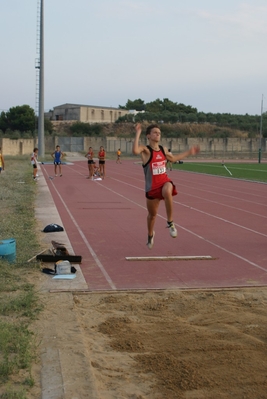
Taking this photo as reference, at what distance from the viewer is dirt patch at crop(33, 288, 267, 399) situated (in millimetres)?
4691

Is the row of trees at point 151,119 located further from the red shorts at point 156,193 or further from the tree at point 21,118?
the red shorts at point 156,193

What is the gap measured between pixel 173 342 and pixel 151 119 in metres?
115

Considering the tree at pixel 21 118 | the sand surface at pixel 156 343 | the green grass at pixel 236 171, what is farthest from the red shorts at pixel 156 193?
the tree at pixel 21 118

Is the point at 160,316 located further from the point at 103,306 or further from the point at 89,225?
the point at 89,225

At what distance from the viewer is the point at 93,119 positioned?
12838 centimetres

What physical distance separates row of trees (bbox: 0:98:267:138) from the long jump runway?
222ft

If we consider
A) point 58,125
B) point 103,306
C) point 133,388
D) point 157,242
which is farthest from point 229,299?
point 58,125

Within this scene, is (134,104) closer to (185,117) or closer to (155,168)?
(185,117)

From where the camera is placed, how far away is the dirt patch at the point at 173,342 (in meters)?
4.69

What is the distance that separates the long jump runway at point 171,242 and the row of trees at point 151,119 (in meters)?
67.8

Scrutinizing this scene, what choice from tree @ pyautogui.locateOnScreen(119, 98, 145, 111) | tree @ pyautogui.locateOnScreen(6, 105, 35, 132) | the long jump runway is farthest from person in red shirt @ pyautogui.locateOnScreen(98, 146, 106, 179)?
tree @ pyautogui.locateOnScreen(119, 98, 145, 111)

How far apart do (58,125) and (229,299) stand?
359 feet

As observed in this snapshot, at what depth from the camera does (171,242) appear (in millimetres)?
11570

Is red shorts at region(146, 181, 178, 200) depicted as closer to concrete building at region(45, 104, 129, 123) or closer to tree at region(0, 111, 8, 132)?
tree at region(0, 111, 8, 132)
